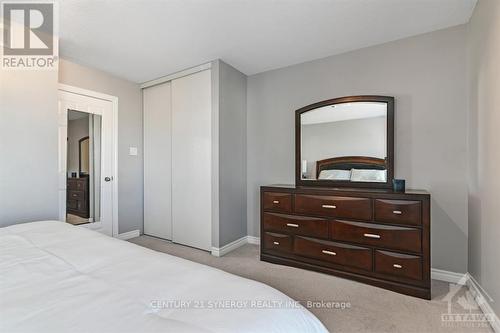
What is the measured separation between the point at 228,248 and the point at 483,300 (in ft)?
8.00

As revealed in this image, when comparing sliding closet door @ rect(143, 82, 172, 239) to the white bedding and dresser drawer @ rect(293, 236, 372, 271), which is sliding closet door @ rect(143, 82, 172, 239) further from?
the white bedding

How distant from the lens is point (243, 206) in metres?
3.49

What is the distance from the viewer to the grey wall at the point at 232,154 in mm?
3070

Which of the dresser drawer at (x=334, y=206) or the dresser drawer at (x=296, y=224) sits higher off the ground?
the dresser drawer at (x=334, y=206)

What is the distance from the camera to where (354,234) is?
2.27 m

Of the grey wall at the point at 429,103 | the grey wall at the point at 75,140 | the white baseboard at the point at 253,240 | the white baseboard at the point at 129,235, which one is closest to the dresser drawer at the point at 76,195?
the grey wall at the point at 75,140

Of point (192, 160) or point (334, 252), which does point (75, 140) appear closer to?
point (192, 160)

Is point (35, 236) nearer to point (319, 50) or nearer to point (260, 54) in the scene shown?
point (260, 54)

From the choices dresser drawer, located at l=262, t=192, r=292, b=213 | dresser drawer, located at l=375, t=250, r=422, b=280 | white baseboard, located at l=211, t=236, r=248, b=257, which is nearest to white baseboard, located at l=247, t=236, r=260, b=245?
white baseboard, located at l=211, t=236, r=248, b=257

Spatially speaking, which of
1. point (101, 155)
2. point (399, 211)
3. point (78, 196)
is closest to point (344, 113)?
point (399, 211)

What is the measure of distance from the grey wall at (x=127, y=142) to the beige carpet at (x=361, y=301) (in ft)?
5.49

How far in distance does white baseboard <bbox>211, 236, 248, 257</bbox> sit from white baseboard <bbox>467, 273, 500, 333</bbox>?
2.42 metres

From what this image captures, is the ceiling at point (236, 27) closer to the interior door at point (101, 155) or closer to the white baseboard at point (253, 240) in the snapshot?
the interior door at point (101, 155)

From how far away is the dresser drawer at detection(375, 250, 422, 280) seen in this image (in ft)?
6.58
